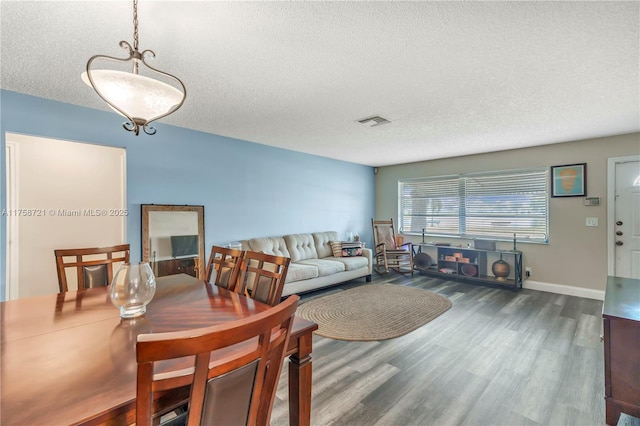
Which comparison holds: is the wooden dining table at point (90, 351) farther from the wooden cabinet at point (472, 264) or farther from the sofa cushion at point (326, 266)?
the wooden cabinet at point (472, 264)

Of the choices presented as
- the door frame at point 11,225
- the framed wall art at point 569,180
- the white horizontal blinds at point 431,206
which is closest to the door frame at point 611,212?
the framed wall art at point 569,180

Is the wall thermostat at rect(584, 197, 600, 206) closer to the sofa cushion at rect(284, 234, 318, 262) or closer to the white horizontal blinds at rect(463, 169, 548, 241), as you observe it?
the white horizontal blinds at rect(463, 169, 548, 241)

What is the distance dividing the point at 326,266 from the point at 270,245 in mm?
956

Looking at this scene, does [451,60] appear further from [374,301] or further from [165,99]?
[374,301]

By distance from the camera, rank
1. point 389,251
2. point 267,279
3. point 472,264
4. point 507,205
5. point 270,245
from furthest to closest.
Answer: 1. point 389,251
2. point 472,264
3. point 507,205
4. point 270,245
5. point 267,279

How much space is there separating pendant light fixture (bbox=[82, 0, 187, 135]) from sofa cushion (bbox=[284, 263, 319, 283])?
2.79 m

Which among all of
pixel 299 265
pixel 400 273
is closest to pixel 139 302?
pixel 299 265

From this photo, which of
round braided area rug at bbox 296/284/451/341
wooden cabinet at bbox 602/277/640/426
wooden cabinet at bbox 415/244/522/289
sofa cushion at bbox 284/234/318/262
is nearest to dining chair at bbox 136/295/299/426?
wooden cabinet at bbox 602/277/640/426

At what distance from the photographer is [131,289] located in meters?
1.41

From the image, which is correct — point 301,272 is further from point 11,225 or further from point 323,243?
point 11,225

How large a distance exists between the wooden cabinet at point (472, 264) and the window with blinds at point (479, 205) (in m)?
0.39

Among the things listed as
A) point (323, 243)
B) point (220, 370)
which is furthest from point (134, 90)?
point (323, 243)

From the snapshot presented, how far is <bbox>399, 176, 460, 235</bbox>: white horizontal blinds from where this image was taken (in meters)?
5.87

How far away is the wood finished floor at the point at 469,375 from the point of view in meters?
1.86
